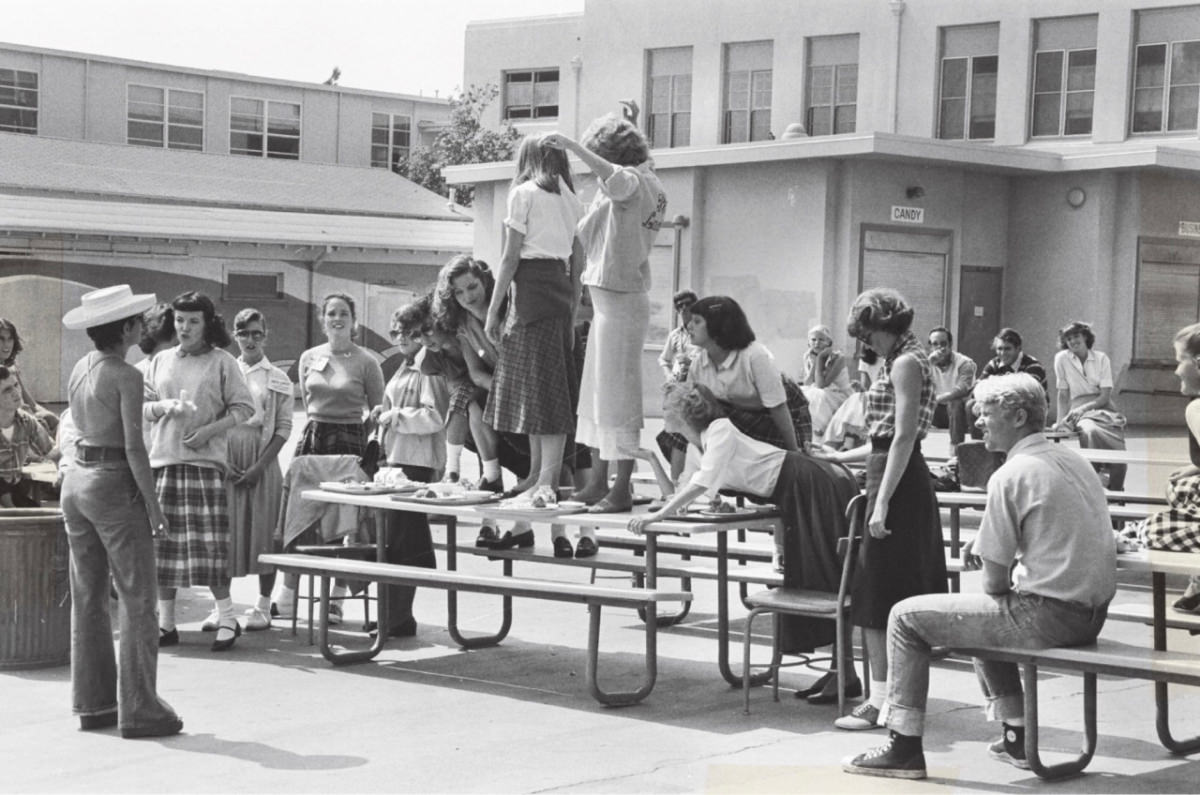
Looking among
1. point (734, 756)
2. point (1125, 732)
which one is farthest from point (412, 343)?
point (1125, 732)

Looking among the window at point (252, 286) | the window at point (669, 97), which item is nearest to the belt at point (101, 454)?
the window at point (252, 286)

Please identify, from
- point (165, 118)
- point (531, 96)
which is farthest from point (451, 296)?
point (165, 118)

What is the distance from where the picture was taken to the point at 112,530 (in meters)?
7.71

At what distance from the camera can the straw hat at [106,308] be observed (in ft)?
25.4

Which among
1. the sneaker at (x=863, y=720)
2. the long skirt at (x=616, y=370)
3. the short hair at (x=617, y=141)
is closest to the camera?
the sneaker at (x=863, y=720)

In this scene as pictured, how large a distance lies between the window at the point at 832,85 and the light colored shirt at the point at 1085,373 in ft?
63.9

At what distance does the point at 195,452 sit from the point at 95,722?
2.29 metres

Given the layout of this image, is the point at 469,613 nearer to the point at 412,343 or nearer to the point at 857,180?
the point at 412,343

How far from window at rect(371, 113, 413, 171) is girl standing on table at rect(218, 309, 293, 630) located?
44.1 meters

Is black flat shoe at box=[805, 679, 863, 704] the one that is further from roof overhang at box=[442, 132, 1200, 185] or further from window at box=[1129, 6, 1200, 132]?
window at box=[1129, 6, 1200, 132]

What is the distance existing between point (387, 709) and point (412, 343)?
9.54 ft

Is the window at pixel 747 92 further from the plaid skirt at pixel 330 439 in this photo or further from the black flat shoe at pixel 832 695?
the black flat shoe at pixel 832 695

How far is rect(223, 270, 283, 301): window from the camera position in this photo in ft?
119

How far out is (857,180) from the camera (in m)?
29.5
